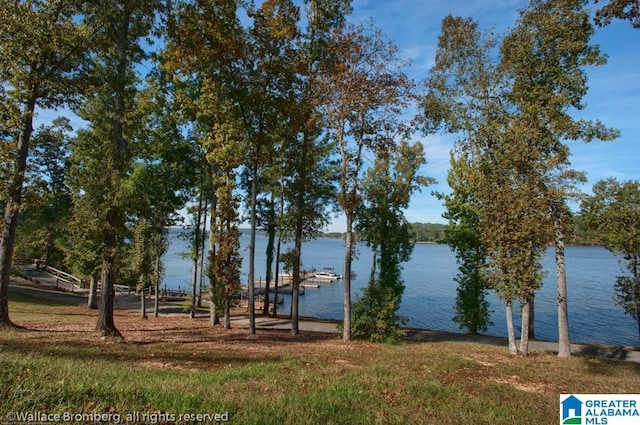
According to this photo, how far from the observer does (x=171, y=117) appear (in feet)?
63.2

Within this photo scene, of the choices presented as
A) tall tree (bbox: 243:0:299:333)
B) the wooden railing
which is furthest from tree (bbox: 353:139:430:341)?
the wooden railing

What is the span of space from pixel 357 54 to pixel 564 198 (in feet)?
32.7

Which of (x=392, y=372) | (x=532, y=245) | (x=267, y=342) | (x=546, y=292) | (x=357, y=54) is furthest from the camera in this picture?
(x=546, y=292)

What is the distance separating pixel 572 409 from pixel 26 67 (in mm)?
17790

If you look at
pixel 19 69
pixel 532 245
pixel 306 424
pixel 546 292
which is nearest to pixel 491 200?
pixel 532 245

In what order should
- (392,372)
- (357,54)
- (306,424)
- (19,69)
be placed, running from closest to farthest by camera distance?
(306,424) < (392,372) < (19,69) < (357,54)

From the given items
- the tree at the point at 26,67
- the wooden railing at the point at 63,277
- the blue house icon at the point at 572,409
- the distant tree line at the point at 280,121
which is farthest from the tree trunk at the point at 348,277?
the wooden railing at the point at 63,277

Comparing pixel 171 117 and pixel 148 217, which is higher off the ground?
pixel 171 117

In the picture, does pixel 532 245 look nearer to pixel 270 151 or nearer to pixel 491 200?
pixel 491 200

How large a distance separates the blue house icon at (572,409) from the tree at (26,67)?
52.7 feet

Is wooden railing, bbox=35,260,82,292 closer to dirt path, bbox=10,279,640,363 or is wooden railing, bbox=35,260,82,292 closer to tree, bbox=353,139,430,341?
dirt path, bbox=10,279,640,363

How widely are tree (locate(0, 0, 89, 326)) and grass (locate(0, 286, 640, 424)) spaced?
4706mm

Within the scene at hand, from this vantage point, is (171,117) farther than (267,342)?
Yes

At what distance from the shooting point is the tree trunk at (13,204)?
41.1ft
